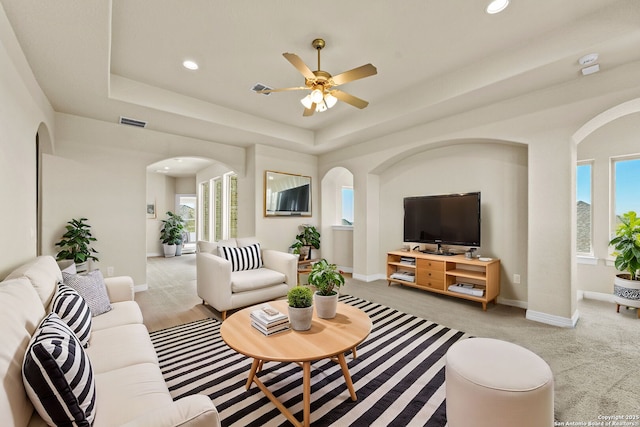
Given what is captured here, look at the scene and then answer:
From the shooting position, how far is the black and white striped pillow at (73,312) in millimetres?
1594

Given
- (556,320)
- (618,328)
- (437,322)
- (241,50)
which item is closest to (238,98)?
(241,50)

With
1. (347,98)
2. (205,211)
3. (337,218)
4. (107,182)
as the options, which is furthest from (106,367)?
(205,211)

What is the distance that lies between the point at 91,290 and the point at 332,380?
1.99 m

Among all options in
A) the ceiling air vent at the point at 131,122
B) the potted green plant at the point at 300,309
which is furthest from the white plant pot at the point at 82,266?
the potted green plant at the point at 300,309

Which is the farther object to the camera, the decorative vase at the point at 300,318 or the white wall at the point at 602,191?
the white wall at the point at 602,191

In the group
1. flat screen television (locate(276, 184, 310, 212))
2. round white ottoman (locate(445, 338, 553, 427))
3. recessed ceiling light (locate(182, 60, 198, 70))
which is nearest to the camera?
round white ottoman (locate(445, 338, 553, 427))

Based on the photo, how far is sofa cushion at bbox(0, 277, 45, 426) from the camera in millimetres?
887

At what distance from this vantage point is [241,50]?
2711 mm

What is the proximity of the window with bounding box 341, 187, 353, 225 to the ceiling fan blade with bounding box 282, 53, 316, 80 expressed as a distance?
13.7 ft

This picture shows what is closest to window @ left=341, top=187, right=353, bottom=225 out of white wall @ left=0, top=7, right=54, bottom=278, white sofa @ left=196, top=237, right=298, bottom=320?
white sofa @ left=196, top=237, right=298, bottom=320

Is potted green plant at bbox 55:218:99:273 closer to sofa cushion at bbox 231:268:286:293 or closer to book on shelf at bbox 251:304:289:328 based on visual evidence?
sofa cushion at bbox 231:268:286:293

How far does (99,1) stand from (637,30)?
379 centimetres

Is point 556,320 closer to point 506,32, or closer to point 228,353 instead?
point 506,32

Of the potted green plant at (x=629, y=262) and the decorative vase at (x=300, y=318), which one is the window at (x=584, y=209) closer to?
the potted green plant at (x=629, y=262)
